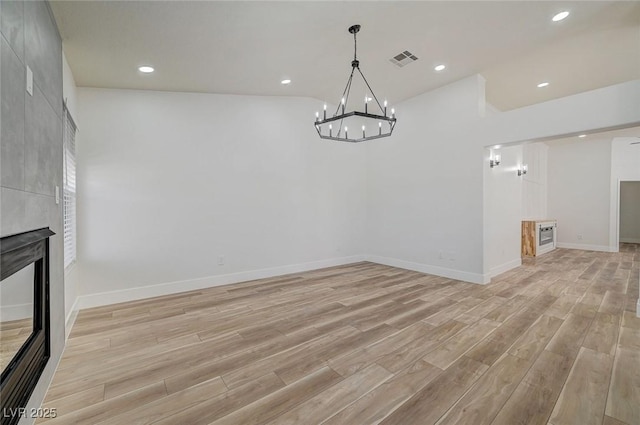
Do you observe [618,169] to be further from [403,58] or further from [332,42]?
[332,42]

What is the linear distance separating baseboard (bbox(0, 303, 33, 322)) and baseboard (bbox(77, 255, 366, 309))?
7.67 feet

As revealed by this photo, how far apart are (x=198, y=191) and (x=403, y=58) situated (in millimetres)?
3595

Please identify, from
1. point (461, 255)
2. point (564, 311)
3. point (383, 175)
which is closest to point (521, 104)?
point (383, 175)

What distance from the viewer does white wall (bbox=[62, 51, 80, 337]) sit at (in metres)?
3.07

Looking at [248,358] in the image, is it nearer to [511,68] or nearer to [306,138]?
[306,138]

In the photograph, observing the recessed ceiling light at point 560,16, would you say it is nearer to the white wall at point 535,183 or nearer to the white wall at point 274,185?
the white wall at point 274,185

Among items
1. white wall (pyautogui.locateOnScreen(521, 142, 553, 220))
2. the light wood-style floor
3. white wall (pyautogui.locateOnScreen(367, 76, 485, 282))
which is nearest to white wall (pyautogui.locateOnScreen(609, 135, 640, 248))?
white wall (pyautogui.locateOnScreen(521, 142, 553, 220))

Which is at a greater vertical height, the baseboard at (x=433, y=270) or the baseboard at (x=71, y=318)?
the baseboard at (x=433, y=270)

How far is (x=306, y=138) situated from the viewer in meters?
5.63

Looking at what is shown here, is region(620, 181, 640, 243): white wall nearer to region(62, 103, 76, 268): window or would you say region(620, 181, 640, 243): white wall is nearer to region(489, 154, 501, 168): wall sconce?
region(489, 154, 501, 168): wall sconce

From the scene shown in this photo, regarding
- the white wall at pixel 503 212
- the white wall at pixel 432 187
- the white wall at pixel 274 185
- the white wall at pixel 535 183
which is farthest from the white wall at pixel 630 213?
the white wall at pixel 432 187

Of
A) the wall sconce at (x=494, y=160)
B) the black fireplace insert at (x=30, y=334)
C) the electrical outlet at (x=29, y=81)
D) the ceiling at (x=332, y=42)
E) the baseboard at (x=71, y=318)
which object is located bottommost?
the baseboard at (x=71, y=318)

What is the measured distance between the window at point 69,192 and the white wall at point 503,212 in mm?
5719

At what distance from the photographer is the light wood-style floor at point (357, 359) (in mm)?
1806
